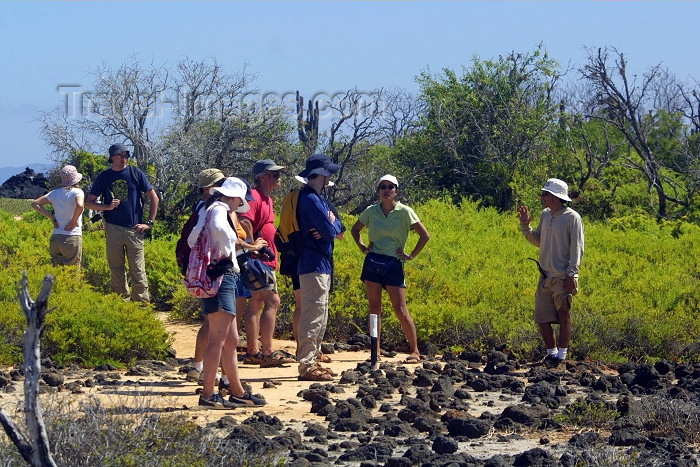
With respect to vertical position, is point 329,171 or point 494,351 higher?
point 329,171

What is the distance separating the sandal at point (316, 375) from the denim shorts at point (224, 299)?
151 cm

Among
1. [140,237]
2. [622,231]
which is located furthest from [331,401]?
[622,231]

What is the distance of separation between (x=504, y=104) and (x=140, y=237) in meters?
12.3

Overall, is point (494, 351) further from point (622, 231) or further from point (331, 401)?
point (622, 231)

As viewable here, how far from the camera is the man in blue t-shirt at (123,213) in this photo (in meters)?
11.4

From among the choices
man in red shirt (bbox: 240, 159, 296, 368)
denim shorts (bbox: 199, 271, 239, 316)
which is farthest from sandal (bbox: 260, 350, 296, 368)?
denim shorts (bbox: 199, 271, 239, 316)

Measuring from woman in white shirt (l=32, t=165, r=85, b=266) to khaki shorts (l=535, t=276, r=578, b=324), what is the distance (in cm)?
477

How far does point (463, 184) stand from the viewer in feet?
72.3

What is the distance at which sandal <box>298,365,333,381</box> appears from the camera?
28.9 feet

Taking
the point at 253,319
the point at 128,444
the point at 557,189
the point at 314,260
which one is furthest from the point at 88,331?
the point at 128,444

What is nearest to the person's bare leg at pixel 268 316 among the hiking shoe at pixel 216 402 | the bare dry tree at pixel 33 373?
the hiking shoe at pixel 216 402

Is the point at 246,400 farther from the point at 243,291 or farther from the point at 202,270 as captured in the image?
the point at 243,291

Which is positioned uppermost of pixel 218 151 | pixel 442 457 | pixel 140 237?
pixel 218 151

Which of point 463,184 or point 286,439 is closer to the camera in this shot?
point 286,439
